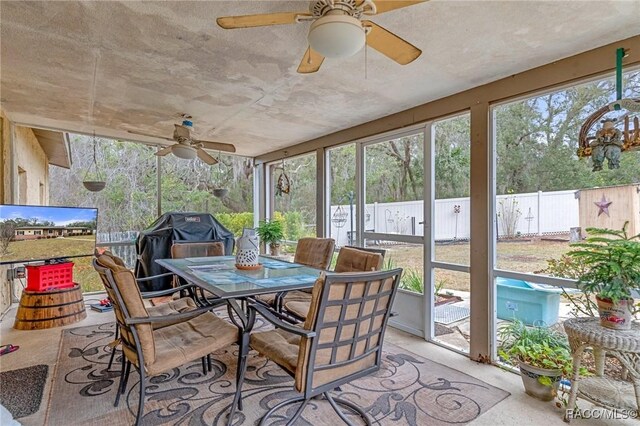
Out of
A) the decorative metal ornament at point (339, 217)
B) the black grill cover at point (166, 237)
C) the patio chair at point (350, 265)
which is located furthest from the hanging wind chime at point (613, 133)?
the black grill cover at point (166, 237)

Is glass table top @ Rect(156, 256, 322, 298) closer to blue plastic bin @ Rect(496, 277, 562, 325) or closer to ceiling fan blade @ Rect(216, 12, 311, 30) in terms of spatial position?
ceiling fan blade @ Rect(216, 12, 311, 30)

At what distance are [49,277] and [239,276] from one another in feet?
8.94

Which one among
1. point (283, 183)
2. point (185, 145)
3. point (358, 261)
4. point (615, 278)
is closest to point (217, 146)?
point (185, 145)

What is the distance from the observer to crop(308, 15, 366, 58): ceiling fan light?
1.49 metres

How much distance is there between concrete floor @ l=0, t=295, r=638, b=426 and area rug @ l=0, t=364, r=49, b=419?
5 cm

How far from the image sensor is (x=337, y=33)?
150cm

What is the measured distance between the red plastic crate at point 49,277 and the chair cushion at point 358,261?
130 inches

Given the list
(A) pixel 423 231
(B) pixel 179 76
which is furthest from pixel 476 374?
(B) pixel 179 76

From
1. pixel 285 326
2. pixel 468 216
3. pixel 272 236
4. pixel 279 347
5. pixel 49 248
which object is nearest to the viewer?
pixel 285 326

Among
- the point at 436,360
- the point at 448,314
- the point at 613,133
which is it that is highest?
the point at 613,133

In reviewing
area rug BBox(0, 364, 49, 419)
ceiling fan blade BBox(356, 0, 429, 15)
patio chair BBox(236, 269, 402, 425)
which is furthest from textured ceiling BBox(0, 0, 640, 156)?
area rug BBox(0, 364, 49, 419)

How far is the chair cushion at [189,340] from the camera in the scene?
6.19 ft

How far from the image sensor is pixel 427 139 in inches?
141

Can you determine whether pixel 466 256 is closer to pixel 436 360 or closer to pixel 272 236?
pixel 436 360
